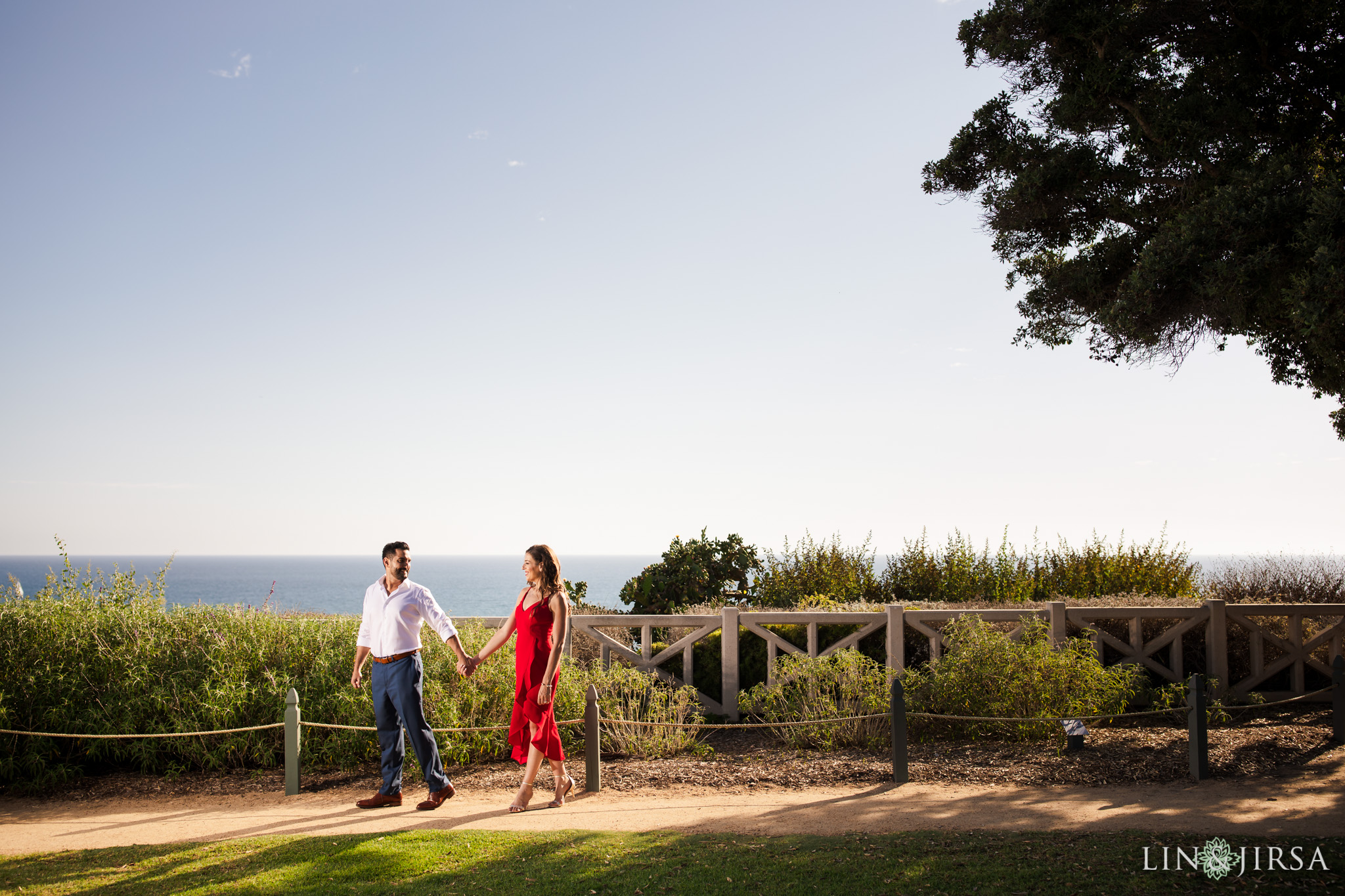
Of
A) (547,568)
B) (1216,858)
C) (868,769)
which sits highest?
(547,568)

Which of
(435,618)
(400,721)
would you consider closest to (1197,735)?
(435,618)

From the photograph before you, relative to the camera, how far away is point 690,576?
45.4 ft

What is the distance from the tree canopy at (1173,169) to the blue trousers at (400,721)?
738 cm

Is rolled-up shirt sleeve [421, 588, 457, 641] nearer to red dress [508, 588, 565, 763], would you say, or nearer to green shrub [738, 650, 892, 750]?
red dress [508, 588, 565, 763]

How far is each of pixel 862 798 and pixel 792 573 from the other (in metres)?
8.15

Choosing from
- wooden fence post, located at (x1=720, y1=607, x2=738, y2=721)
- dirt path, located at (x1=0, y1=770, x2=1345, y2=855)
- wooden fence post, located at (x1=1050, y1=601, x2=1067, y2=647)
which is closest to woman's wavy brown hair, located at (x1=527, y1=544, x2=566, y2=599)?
dirt path, located at (x1=0, y1=770, x2=1345, y2=855)

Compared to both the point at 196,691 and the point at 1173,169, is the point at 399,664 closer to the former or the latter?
the point at 196,691

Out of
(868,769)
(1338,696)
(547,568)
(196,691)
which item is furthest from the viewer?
(1338,696)

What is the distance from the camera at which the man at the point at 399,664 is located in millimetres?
6504

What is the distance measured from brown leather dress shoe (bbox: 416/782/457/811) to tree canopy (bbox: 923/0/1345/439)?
24.9 feet

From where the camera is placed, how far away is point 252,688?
8.37m

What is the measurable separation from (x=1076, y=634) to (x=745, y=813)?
20.8 feet

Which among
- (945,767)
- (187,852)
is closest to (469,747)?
(187,852)

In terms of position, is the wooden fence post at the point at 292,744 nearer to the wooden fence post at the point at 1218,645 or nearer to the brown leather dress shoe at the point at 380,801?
the brown leather dress shoe at the point at 380,801
